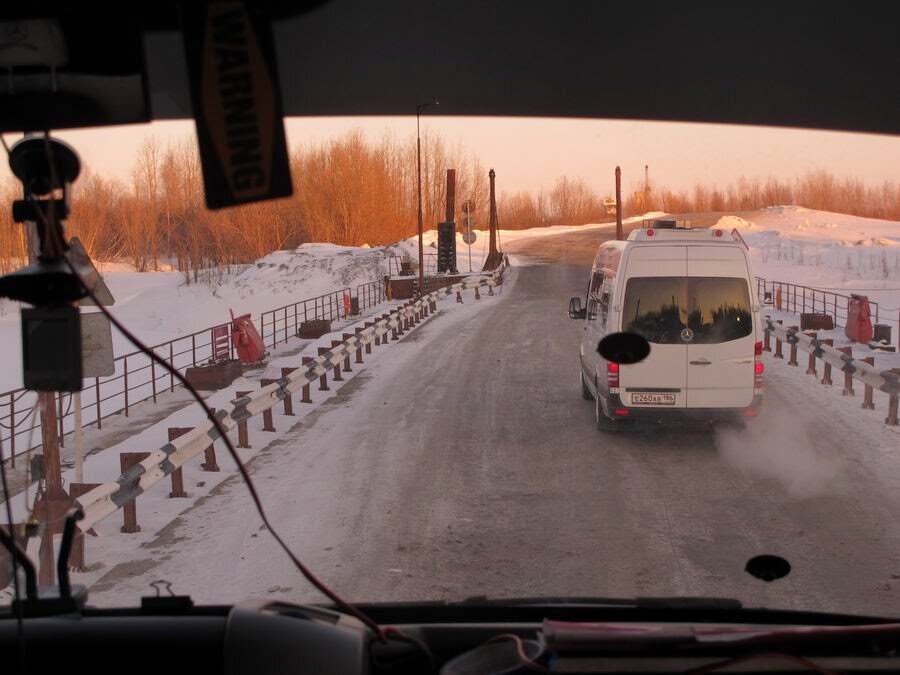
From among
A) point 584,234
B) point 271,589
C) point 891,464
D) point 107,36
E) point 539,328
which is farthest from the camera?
point 584,234

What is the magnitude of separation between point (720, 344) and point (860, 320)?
1228 cm

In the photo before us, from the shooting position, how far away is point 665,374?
1084cm

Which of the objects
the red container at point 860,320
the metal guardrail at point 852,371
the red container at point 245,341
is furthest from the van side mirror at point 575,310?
the red container at point 860,320

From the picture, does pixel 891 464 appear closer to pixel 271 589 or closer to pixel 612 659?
pixel 271 589

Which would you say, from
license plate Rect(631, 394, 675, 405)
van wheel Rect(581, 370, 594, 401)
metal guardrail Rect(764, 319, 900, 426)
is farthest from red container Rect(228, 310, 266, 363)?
license plate Rect(631, 394, 675, 405)

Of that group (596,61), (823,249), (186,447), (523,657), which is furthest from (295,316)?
(823,249)

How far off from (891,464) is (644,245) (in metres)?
3.41

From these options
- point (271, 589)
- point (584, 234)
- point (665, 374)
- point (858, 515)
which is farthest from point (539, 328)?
point (584, 234)

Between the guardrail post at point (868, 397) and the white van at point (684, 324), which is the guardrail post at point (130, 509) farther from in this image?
the guardrail post at point (868, 397)

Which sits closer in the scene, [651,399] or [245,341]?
[651,399]

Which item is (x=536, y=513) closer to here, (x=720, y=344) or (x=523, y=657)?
(x=720, y=344)

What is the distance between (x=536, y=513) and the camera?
8188 millimetres

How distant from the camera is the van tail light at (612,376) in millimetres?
11096

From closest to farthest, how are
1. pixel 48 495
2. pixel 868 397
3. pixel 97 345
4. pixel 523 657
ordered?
pixel 523 657, pixel 97 345, pixel 48 495, pixel 868 397
